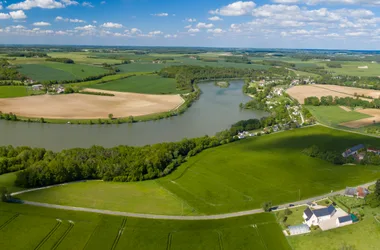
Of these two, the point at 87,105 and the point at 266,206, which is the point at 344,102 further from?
the point at 87,105

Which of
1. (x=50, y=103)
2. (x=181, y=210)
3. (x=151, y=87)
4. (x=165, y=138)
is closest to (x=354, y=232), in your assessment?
(x=181, y=210)

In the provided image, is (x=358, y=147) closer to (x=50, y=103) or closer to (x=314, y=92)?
(x=314, y=92)

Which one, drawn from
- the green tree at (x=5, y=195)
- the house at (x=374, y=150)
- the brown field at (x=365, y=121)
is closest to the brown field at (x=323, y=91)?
the brown field at (x=365, y=121)

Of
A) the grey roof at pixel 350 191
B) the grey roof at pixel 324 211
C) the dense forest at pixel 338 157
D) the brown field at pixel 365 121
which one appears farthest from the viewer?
the brown field at pixel 365 121

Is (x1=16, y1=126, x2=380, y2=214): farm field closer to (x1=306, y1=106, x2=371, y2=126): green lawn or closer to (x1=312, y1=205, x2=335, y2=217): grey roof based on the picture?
(x1=312, y1=205, x2=335, y2=217): grey roof

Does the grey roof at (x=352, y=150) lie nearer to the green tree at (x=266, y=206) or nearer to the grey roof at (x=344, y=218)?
the grey roof at (x=344, y=218)

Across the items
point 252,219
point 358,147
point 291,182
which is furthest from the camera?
point 358,147
